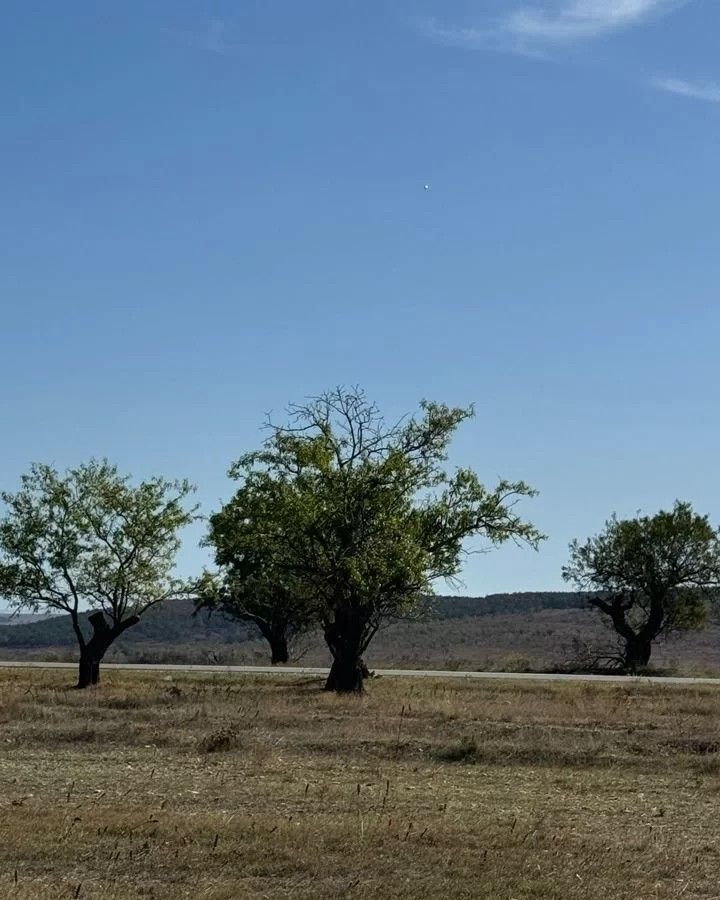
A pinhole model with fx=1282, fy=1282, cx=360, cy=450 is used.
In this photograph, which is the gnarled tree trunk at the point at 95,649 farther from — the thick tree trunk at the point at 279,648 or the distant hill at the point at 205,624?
the distant hill at the point at 205,624

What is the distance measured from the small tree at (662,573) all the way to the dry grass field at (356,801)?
3062 cm

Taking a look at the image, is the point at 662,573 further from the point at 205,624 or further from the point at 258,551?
the point at 205,624

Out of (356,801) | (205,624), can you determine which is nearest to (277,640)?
(356,801)

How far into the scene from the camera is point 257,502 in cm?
4284

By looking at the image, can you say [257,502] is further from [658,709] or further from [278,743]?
[278,743]

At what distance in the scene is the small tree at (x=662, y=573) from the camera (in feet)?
208

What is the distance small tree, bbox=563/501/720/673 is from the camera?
2500 inches

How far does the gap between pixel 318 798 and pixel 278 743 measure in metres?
7.22

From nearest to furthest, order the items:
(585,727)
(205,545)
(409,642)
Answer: (585,727) → (205,545) → (409,642)

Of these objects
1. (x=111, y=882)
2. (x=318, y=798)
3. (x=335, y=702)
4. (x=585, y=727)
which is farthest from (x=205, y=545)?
(x=111, y=882)

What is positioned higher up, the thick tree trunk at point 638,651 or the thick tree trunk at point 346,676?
the thick tree trunk at point 638,651

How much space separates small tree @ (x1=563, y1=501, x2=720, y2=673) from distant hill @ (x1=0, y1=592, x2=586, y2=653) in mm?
59166

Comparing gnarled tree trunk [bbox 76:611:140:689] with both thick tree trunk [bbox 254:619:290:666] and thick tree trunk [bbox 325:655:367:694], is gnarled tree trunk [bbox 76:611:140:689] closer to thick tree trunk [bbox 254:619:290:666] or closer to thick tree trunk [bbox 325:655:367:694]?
thick tree trunk [bbox 325:655:367:694]

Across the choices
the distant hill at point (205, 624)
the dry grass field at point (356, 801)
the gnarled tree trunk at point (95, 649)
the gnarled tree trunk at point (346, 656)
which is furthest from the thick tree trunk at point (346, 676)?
the distant hill at point (205, 624)
